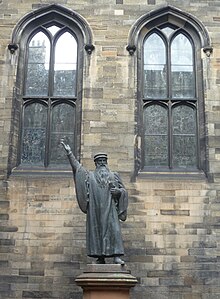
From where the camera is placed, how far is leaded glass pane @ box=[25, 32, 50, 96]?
33.0ft

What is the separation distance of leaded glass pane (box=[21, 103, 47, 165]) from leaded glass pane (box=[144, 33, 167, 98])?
7.18 feet

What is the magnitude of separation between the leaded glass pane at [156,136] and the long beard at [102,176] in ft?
7.04

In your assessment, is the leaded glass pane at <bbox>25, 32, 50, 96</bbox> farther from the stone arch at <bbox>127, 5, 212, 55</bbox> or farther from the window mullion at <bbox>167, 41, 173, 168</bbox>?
the window mullion at <bbox>167, 41, 173, 168</bbox>

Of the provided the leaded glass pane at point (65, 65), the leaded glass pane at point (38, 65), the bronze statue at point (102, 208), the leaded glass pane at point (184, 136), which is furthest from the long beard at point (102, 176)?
the leaded glass pane at point (38, 65)

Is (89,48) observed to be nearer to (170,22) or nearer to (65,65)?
(65,65)

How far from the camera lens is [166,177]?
9.30 m

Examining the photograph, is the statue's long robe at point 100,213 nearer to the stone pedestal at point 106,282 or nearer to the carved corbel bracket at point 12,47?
the stone pedestal at point 106,282

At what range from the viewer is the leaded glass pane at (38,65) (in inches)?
396

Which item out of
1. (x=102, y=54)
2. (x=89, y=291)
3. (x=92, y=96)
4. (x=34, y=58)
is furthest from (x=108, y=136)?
(x=89, y=291)

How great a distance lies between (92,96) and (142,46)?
5.37 feet

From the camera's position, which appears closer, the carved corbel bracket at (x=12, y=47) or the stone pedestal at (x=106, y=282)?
the stone pedestal at (x=106, y=282)

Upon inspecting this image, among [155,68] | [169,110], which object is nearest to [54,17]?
[155,68]

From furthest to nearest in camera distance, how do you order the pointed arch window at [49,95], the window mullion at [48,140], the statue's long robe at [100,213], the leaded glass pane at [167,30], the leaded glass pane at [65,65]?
the leaded glass pane at [167,30] → the leaded glass pane at [65,65] → the pointed arch window at [49,95] → the window mullion at [48,140] → the statue's long robe at [100,213]

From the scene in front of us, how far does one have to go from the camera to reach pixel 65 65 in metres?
10.2
